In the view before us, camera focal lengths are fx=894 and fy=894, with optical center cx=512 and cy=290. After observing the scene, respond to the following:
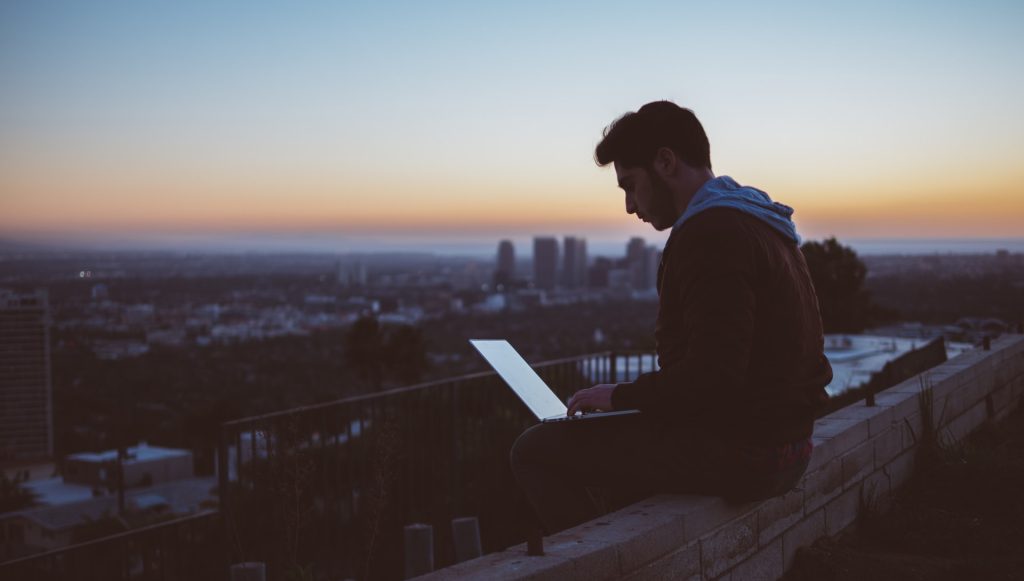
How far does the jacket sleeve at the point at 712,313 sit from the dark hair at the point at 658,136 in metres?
0.29

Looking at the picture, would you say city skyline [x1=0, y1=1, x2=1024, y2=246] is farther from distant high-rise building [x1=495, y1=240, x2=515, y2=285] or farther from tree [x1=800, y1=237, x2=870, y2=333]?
distant high-rise building [x1=495, y1=240, x2=515, y2=285]

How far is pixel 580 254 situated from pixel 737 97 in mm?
92778

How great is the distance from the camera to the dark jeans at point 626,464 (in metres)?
2.60

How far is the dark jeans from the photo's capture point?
2602 mm

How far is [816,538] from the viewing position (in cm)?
364

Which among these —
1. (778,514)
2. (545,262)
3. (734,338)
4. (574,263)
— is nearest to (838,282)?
(778,514)

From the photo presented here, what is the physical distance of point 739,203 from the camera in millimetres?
2418

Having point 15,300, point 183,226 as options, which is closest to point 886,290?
point 15,300

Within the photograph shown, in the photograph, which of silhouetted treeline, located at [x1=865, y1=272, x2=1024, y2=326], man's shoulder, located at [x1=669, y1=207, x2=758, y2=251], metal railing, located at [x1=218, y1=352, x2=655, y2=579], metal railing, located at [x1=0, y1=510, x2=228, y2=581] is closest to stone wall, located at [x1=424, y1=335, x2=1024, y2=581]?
man's shoulder, located at [x1=669, y1=207, x2=758, y2=251]

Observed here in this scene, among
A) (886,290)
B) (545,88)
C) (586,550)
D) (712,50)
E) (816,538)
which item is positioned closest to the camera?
(586,550)

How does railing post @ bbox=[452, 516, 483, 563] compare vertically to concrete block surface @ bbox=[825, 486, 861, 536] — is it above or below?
below

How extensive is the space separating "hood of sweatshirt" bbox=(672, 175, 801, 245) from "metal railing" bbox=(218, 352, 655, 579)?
290 centimetres

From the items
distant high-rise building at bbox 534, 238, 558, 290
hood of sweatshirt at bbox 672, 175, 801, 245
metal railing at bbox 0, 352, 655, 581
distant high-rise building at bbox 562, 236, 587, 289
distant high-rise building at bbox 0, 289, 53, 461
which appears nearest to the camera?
hood of sweatshirt at bbox 672, 175, 801, 245

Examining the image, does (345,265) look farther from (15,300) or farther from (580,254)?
(15,300)
